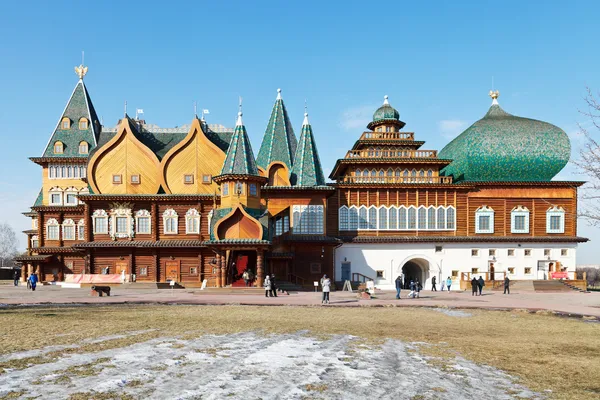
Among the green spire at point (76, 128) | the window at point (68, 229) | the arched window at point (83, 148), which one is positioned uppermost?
the green spire at point (76, 128)

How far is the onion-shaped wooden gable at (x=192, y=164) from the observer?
4201 cm

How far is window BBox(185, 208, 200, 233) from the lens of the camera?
41.6 m

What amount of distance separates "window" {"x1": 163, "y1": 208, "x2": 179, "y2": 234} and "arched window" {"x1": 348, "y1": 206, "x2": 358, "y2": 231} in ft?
45.4

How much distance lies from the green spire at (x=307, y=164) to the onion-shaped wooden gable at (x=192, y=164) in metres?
6.19

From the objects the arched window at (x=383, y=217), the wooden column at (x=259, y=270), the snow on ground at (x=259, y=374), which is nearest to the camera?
the snow on ground at (x=259, y=374)

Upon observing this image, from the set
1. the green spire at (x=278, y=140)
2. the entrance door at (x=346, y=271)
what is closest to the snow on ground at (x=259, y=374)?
the entrance door at (x=346, y=271)

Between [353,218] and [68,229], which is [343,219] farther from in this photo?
[68,229]

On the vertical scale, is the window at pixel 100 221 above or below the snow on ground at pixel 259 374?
above

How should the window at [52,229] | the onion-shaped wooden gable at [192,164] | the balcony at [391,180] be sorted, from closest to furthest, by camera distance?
the onion-shaped wooden gable at [192,164] < the balcony at [391,180] < the window at [52,229]

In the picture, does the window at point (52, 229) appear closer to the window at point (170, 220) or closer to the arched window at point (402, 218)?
the window at point (170, 220)

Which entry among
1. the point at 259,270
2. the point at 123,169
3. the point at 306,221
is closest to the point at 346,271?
the point at 306,221

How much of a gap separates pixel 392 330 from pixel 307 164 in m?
26.0

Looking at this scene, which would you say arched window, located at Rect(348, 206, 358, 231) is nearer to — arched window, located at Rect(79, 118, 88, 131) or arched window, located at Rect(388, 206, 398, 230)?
arched window, located at Rect(388, 206, 398, 230)

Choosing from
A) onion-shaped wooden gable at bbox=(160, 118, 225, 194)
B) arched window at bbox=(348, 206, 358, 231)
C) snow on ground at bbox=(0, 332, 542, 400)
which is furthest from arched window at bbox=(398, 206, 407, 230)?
snow on ground at bbox=(0, 332, 542, 400)
